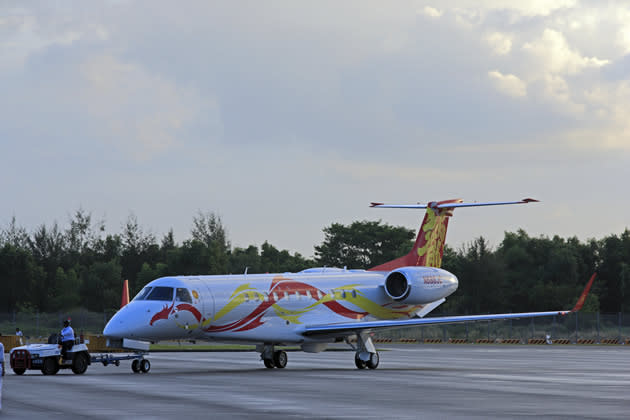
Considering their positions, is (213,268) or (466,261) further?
(466,261)

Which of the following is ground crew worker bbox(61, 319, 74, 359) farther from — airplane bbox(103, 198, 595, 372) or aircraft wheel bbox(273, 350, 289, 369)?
aircraft wheel bbox(273, 350, 289, 369)

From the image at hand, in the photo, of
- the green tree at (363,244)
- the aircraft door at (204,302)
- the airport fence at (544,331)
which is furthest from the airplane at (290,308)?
the green tree at (363,244)

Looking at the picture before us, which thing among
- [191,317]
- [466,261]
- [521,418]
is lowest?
[521,418]

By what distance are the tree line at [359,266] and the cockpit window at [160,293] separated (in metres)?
48.3

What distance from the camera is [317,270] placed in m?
40.1

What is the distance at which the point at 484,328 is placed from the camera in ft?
258

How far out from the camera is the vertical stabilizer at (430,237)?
140ft

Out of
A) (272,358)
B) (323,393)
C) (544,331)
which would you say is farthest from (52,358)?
(544,331)

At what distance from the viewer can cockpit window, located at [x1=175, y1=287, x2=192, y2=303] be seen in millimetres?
32281

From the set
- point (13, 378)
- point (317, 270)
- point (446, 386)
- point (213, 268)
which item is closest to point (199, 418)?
point (446, 386)

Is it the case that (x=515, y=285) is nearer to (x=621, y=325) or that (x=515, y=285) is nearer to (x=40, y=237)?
Result: (x=621, y=325)

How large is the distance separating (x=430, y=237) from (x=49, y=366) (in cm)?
1839

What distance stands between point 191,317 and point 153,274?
5945 centimetres

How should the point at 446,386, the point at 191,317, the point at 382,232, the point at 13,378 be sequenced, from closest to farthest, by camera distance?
the point at 446,386
the point at 13,378
the point at 191,317
the point at 382,232
